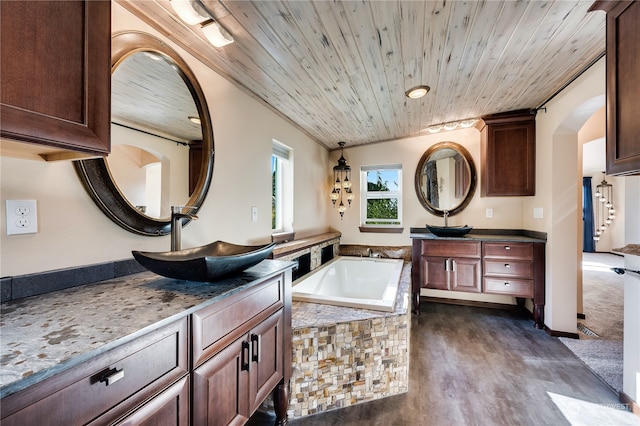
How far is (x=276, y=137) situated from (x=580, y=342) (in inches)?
134

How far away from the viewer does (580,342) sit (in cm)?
243

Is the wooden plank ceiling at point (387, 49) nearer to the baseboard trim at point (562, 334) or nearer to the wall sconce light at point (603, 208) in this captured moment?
the baseboard trim at point (562, 334)

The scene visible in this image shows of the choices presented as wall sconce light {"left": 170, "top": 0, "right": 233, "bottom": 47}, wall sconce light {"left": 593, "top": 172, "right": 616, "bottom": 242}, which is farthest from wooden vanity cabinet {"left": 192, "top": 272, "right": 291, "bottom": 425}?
wall sconce light {"left": 593, "top": 172, "right": 616, "bottom": 242}

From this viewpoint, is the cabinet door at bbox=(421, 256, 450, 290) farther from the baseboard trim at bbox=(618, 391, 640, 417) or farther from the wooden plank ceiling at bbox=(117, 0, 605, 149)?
the wooden plank ceiling at bbox=(117, 0, 605, 149)

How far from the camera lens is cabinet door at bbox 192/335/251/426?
883mm

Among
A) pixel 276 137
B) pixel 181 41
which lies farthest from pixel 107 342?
pixel 276 137

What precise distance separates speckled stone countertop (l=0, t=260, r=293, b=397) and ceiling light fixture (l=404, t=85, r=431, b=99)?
1963mm

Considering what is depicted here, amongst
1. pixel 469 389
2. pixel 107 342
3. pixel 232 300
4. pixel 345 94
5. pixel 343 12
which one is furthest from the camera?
pixel 345 94

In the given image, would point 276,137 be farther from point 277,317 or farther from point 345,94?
point 277,317

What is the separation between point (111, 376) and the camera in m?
0.61

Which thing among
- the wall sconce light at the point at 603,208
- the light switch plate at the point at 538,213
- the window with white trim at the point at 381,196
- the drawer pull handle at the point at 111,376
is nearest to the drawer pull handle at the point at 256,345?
the drawer pull handle at the point at 111,376

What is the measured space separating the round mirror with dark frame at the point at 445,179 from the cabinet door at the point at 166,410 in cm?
344

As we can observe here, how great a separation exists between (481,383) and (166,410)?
2.05m

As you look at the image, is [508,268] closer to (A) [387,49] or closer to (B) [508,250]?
(B) [508,250]
